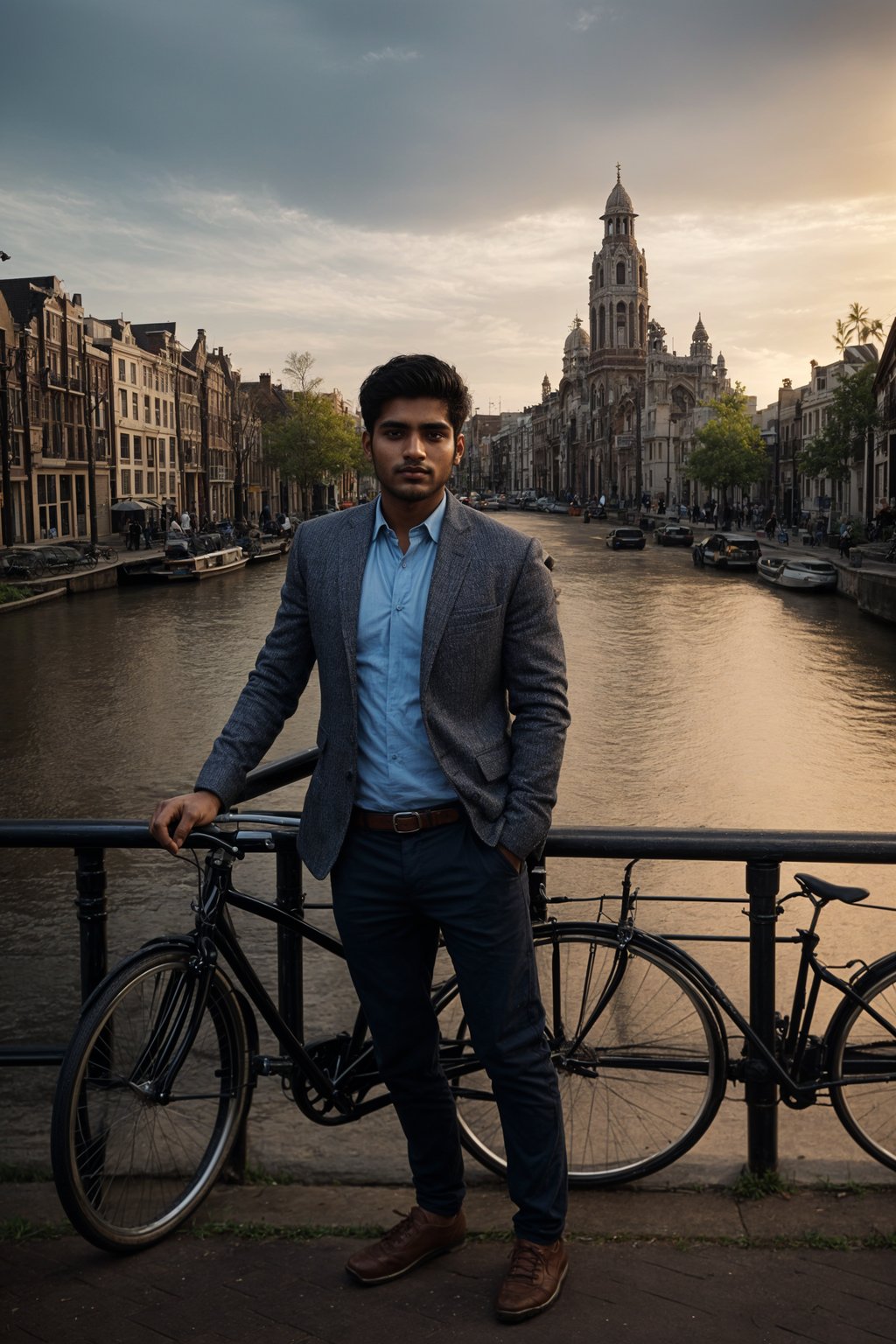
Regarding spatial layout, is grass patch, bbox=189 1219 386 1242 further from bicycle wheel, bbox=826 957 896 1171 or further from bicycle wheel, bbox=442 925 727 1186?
bicycle wheel, bbox=826 957 896 1171

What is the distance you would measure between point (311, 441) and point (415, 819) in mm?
92324

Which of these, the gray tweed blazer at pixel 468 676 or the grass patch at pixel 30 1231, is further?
the grass patch at pixel 30 1231

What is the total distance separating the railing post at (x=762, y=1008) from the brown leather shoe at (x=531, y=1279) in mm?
756

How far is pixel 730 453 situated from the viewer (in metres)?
78.6

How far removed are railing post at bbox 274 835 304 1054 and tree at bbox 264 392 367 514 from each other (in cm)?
9032

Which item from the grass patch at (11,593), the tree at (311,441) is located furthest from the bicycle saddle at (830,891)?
the tree at (311,441)

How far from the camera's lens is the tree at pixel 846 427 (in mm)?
56281

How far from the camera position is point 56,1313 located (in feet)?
9.54

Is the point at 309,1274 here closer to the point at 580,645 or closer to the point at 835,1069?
the point at 835,1069

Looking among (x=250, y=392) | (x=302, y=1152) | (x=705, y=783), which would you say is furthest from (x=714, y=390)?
(x=302, y=1152)

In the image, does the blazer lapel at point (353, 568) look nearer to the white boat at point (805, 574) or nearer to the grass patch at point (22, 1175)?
the grass patch at point (22, 1175)

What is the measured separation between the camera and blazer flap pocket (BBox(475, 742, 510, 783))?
2.97 m

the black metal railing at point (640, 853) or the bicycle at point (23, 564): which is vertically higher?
the bicycle at point (23, 564)

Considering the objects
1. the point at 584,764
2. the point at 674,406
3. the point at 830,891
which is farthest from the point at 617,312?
the point at 830,891
